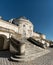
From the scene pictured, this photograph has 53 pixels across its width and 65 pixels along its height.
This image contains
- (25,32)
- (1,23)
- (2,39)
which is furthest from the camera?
(25,32)

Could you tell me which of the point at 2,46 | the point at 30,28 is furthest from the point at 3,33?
the point at 30,28

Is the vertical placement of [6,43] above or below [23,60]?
above

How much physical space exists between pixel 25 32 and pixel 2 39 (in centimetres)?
1615

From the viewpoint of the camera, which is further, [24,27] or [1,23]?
[24,27]

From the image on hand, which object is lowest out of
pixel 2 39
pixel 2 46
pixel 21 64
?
pixel 21 64

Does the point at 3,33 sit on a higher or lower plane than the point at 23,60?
higher

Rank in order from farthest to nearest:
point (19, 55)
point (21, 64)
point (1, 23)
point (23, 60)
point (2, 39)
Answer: point (1, 23) → point (2, 39) → point (19, 55) → point (23, 60) → point (21, 64)

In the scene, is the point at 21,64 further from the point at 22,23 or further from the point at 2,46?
the point at 22,23

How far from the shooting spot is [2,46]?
60.1 ft

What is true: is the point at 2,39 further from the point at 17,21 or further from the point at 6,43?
the point at 17,21

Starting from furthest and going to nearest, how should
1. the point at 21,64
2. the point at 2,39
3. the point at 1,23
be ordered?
1. the point at 1,23
2. the point at 2,39
3. the point at 21,64

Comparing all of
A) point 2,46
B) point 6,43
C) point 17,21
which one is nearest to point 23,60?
point 6,43

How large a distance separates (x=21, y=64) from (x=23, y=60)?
2.72 ft

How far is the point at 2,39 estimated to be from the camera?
18844mm
